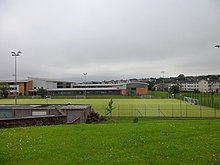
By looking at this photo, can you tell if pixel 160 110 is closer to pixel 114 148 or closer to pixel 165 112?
pixel 165 112

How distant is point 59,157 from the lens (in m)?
6.90

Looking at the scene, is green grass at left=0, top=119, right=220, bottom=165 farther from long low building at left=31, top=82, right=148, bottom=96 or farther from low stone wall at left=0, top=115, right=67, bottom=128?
long low building at left=31, top=82, right=148, bottom=96

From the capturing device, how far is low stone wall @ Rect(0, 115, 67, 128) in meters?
14.8

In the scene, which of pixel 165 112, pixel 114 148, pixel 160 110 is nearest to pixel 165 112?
pixel 165 112

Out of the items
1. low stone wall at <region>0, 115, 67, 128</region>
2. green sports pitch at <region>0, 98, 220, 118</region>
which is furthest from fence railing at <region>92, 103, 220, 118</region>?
low stone wall at <region>0, 115, 67, 128</region>

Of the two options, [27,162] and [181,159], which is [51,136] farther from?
[181,159]

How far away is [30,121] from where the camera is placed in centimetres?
1582

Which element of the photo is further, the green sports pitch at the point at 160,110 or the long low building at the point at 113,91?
the long low building at the point at 113,91

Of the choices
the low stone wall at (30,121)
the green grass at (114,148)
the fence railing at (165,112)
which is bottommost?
the fence railing at (165,112)

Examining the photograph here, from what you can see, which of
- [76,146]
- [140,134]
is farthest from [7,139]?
[140,134]

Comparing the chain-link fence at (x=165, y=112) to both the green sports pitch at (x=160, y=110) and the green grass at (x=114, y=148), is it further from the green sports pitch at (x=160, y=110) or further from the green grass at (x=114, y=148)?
the green grass at (x=114, y=148)

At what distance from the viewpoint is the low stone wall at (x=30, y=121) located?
14831 mm

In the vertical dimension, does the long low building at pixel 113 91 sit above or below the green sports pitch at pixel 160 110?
above

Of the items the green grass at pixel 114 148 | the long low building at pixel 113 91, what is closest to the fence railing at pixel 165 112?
the green grass at pixel 114 148
